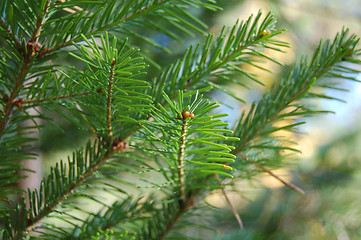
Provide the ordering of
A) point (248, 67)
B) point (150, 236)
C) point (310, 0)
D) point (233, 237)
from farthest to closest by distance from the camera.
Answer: point (310, 0) < point (248, 67) < point (233, 237) < point (150, 236)

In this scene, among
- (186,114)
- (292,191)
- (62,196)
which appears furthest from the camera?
(292,191)

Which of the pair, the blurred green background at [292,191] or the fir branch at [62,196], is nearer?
the fir branch at [62,196]

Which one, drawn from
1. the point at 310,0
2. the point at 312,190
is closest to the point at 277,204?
the point at 312,190

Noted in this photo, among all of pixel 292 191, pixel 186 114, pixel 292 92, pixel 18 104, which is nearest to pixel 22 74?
pixel 18 104

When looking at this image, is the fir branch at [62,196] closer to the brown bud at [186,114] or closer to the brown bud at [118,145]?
the brown bud at [118,145]

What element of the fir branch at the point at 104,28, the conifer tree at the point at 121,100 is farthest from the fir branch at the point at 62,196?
the fir branch at the point at 104,28

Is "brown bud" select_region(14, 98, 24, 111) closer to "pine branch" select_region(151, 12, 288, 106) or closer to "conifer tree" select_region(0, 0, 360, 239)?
"conifer tree" select_region(0, 0, 360, 239)

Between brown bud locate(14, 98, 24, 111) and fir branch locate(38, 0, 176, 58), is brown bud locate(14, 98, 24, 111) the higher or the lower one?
the lower one

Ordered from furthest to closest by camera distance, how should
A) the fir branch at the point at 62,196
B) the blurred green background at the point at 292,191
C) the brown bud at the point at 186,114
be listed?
1. the blurred green background at the point at 292,191
2. the fir branch at the point at 62,196
3. the brown bud at the point at 186,114

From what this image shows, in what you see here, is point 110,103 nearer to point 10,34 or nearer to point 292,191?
point 10,34

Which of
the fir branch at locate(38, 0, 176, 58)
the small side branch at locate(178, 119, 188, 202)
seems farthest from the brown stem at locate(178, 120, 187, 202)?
the fir branch at locate(38, 0, 176, 58)

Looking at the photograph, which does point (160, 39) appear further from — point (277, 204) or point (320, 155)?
point (320, 155)
